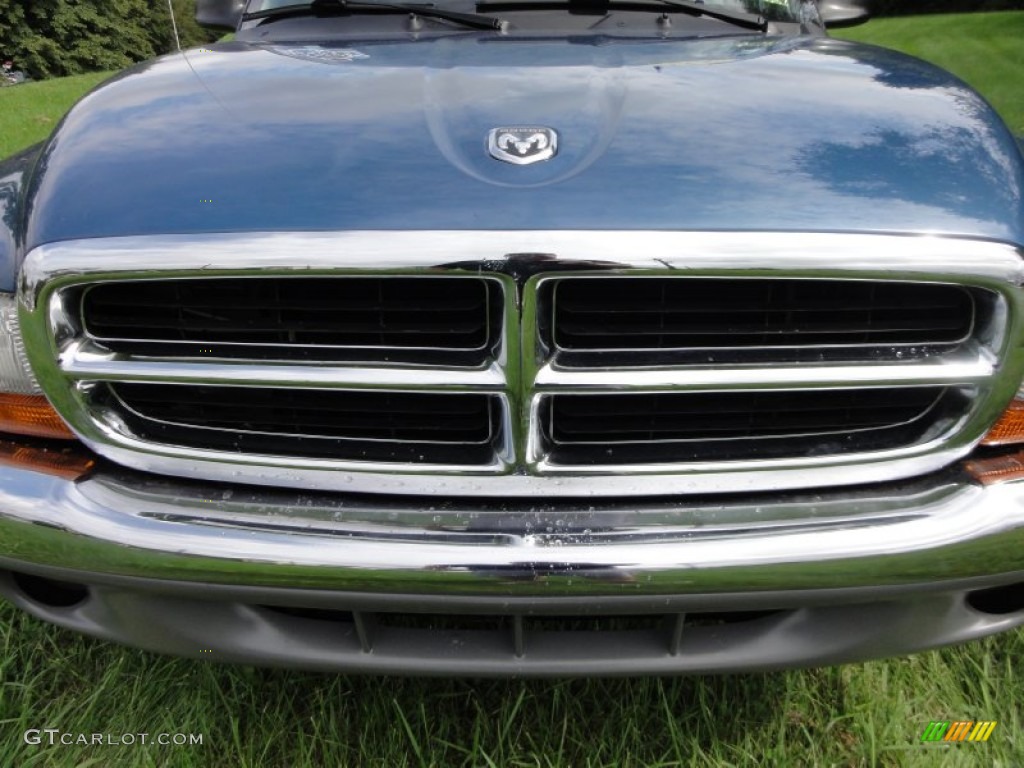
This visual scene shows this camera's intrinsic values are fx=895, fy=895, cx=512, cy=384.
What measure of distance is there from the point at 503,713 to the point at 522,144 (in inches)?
50.6

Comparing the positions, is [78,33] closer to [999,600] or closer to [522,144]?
[522,144]

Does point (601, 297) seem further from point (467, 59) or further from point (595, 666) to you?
point (467, 59)

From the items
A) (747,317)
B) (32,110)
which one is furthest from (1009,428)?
(32,110)

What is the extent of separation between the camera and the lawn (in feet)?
6.54

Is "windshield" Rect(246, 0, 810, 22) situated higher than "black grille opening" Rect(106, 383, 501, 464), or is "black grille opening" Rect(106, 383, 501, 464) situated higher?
"windshield" Rect(246, 0, 810, 22)

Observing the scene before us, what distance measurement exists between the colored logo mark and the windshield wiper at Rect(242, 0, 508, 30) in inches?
79.9

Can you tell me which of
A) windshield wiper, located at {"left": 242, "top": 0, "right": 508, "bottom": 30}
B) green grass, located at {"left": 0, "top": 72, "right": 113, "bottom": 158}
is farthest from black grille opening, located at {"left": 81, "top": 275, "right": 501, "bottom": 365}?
green grass, located at {"left": 0, "top": 72, "right": 113, "bottom": 158}

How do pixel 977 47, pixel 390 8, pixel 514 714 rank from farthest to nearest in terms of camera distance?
pixel 977 47 < pixel 390 8 < pixel 514 714

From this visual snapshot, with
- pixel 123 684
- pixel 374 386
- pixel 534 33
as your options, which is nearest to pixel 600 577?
pixel 374 386

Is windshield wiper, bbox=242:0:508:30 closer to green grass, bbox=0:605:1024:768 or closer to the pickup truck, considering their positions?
the pickup truck

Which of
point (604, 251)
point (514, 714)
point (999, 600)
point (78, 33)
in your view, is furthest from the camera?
point (78, 33)

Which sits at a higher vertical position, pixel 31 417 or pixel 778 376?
pixel 778 376

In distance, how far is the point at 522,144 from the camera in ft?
5.09

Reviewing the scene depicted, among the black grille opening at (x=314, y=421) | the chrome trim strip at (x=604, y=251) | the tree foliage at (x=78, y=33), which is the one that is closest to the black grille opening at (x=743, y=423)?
the black grille opening at (x=314, y=421)
